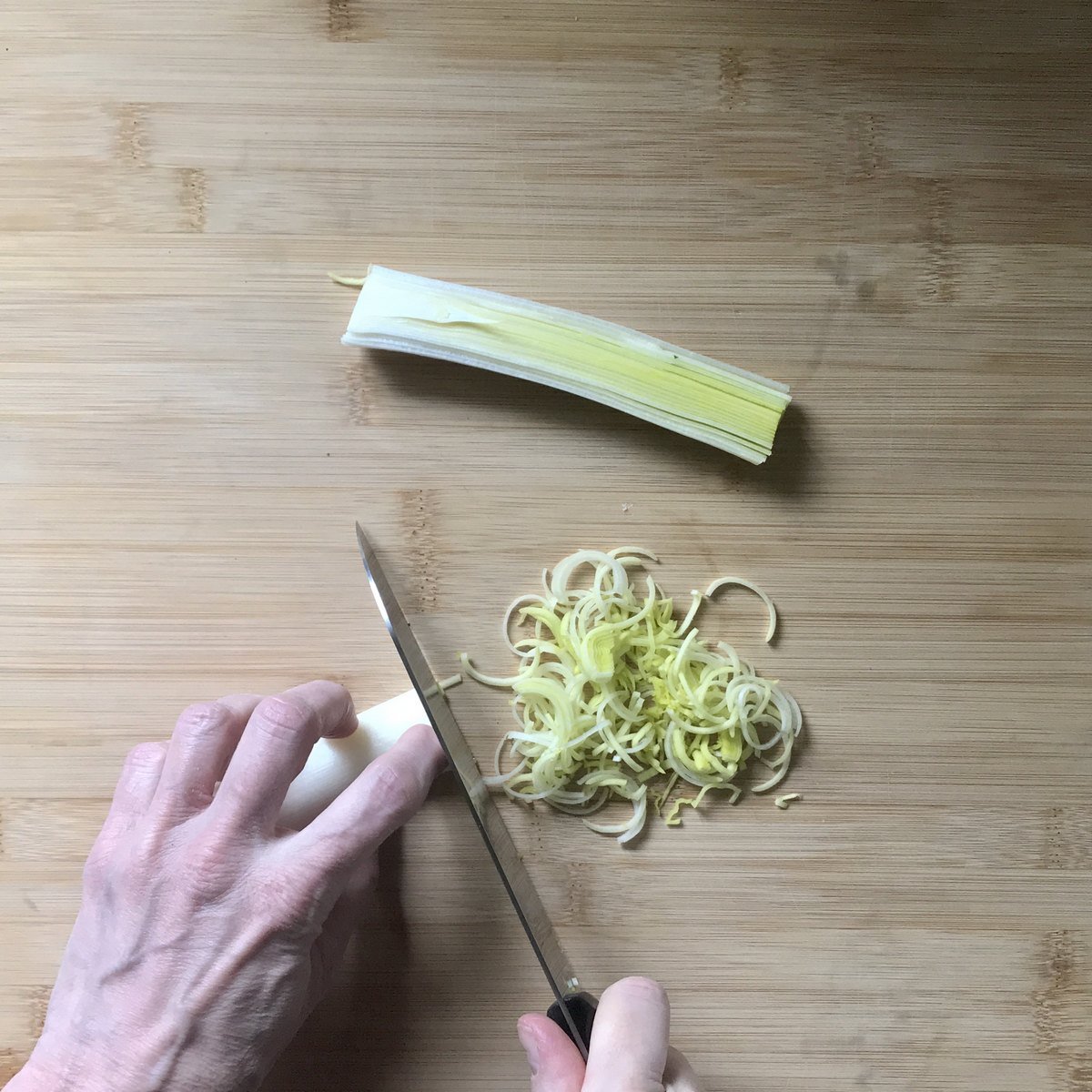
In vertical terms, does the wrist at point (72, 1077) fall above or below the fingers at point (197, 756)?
below

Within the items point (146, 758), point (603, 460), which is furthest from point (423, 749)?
point (603, 460)

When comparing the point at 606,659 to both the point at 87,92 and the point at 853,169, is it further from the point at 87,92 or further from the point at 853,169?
the point at 87,92

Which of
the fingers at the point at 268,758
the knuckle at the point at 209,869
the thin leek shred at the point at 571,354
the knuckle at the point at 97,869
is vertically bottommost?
the knuckle at the point at 97,869

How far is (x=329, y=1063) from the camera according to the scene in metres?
1.39

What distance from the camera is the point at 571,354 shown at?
53.8 inches

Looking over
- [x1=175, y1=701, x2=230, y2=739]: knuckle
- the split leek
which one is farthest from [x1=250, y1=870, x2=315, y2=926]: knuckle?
[x1=175, y1=701, x2=230, y2=739]: knuckle

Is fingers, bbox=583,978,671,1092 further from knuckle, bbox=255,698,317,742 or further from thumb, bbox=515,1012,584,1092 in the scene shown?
knuckle, bbox=255,698,317,742

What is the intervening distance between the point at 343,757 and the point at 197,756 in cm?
21

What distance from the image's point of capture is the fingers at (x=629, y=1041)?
Answer: 42.9 inches

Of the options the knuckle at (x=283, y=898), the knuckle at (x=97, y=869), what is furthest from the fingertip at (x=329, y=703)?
the knuckle at (x=97, y=869)

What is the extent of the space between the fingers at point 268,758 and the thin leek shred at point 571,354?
585 millimetres

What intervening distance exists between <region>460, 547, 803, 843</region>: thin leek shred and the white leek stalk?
0.13 meters

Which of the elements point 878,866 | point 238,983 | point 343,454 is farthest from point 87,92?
point 878,866

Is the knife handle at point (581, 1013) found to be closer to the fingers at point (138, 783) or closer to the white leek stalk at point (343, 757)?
the white leek stalk at point (343, 757)
